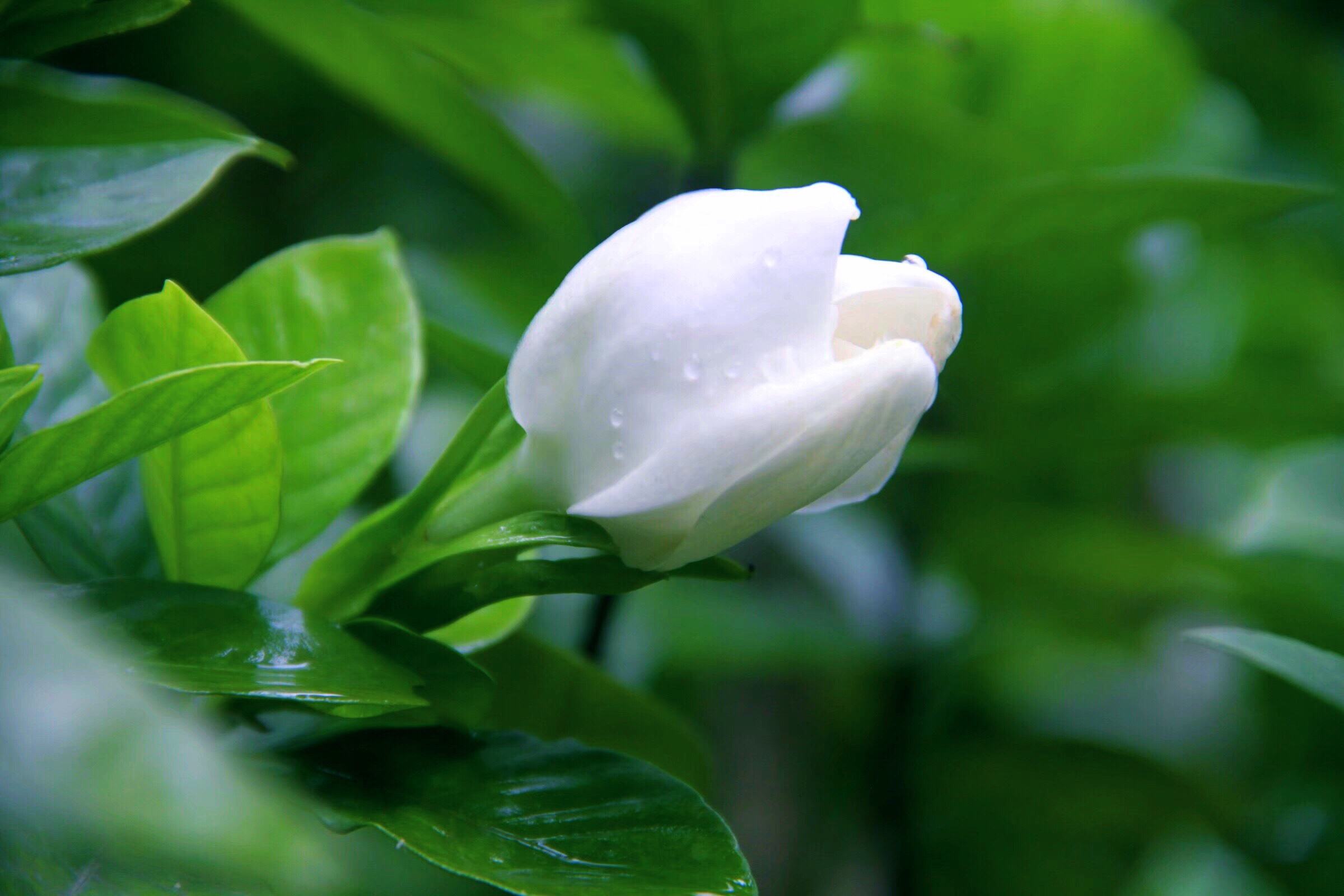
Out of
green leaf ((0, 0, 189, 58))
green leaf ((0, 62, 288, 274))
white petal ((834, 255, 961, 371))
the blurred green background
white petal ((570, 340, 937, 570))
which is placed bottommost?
the blurred green background

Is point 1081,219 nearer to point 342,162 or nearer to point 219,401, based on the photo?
point 219,401

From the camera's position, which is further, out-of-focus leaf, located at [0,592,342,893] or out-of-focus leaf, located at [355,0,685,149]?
out-of-focus leaf, located at [355,0,685,149]

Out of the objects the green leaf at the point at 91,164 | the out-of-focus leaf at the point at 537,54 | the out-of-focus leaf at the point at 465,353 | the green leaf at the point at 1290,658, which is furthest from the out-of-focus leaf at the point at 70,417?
the green leaf at the point at 1290,658

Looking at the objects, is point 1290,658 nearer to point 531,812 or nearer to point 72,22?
point 531,812

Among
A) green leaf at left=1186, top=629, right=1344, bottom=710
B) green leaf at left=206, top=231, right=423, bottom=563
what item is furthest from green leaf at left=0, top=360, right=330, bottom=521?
green leaf at left=1186, top=629, right=1344, bottom=710

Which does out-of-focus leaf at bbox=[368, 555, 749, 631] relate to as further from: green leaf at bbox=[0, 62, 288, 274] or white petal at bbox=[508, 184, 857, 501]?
green leaf at bbox=[0, 62, 288, 274]

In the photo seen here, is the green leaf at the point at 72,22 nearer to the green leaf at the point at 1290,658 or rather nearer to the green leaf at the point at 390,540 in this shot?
the green leaf at the point at 390,540

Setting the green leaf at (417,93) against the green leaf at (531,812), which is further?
the green leaf at (417,93)
